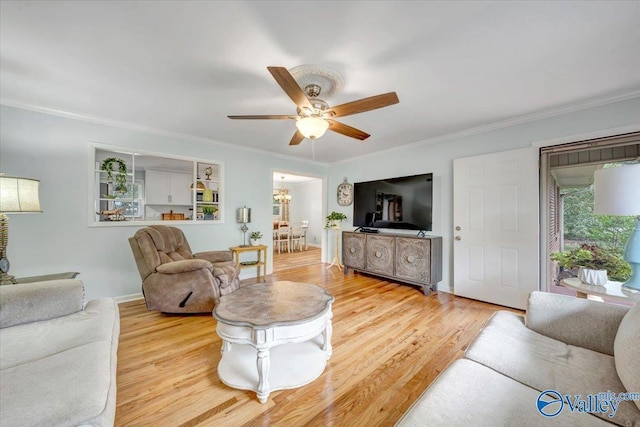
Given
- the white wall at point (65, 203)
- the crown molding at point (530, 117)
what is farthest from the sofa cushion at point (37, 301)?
the crown molding at point (530, 117)

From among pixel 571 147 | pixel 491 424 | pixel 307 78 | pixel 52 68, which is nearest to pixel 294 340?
pixel 491 424

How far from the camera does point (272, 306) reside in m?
1.69

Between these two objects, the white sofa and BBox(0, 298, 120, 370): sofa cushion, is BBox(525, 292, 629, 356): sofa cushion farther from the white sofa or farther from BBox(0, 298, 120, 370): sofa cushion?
BBox(0, 298, 120, 370): sofa cushion

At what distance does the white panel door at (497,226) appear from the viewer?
2.81 metres

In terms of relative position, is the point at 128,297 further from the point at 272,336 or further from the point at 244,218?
the point at 272,336

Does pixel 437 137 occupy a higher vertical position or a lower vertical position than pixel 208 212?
higher

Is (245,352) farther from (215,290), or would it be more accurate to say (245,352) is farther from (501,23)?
(501,23)

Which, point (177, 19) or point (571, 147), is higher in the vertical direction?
point (177, 19)

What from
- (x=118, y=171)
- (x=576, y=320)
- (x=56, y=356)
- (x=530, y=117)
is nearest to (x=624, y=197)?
(x=576, y=320)

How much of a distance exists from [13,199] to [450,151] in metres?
4.55

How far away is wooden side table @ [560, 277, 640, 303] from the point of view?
166cm

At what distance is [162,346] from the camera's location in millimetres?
2057

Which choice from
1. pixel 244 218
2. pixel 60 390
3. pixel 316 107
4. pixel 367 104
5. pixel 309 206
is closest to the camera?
pixel 60 390

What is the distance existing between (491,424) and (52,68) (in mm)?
3487
